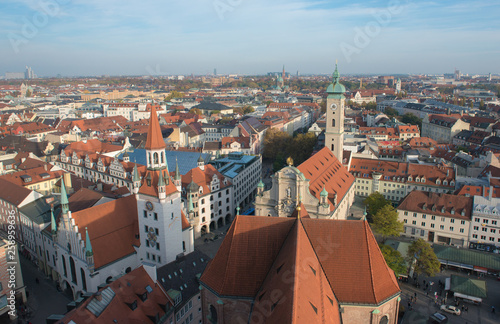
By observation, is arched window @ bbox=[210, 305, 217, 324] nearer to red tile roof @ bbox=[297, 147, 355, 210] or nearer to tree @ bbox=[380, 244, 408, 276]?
tree @ bbox=[380, 244, 408, 276]

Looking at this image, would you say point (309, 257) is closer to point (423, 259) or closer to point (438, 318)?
point (438, 318)

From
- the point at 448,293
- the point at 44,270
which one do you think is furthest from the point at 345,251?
the point at 44,270

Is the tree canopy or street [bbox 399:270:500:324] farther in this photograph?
the tree canopy

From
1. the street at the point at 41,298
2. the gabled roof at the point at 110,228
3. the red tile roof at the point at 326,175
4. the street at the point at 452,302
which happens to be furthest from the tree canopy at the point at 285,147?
the street at the point at 41,298

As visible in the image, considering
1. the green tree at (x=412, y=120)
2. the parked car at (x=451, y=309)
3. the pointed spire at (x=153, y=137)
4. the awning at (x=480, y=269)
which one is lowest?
the parked car at (x=451, y=309)

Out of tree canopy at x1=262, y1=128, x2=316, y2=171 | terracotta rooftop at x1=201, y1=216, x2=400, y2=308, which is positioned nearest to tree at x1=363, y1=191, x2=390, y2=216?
tree canopy at x1=262, y1=128, x2=316, y2=171

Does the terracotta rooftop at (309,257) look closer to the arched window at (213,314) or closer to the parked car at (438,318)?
the arched window at (213,314)

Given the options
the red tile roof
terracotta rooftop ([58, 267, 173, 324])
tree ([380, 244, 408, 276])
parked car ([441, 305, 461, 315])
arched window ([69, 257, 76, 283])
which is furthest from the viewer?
the red tile roof

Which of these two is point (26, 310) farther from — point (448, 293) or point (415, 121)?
point (415, 121)
